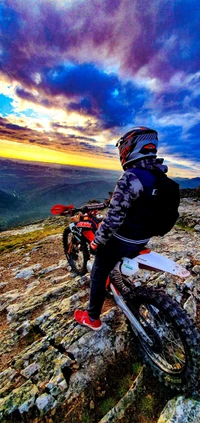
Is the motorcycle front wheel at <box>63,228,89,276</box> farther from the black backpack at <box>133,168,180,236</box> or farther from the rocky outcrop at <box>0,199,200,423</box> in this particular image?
the black backpack at <box>133,168,180,236</box>

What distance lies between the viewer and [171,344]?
12.7ft

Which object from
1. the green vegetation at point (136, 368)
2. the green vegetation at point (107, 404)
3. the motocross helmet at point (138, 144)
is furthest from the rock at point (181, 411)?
the motocross helmet at point (138, 144)

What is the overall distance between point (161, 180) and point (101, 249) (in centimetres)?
188

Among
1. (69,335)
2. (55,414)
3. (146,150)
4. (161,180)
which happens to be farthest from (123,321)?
(146,150)

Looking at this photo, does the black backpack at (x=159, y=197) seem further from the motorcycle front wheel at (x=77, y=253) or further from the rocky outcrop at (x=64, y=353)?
the motorcycle front wheel at (x=77, y=253)

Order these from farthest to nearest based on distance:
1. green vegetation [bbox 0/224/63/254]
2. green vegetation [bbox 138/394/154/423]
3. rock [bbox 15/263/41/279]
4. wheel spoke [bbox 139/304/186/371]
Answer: green vegetation [bbox 0/224/63/254]
rock [bbox 15/263/41/279]
wheel spoke [bbox 139/304/186/371]
green vegetation [bbox 138/394/154/423]

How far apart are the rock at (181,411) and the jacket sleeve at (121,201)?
10.5 feet

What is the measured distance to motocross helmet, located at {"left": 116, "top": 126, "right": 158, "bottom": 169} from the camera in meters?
3.52

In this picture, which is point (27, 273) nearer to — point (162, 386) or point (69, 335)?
point (69, 335)

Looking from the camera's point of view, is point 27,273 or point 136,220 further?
point 27,273

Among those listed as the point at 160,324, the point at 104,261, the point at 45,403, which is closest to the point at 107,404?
the point at 45,403

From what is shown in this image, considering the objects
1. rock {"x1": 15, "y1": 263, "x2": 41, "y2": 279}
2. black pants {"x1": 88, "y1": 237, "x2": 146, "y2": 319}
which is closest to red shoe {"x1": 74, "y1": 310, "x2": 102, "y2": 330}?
black pants {"x1": 88, "y1": 237, "x2": 146, "y2": 319}

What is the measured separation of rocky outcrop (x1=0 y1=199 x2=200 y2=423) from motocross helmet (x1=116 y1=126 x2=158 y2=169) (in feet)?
14.2

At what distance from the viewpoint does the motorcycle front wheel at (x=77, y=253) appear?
24.2ft
